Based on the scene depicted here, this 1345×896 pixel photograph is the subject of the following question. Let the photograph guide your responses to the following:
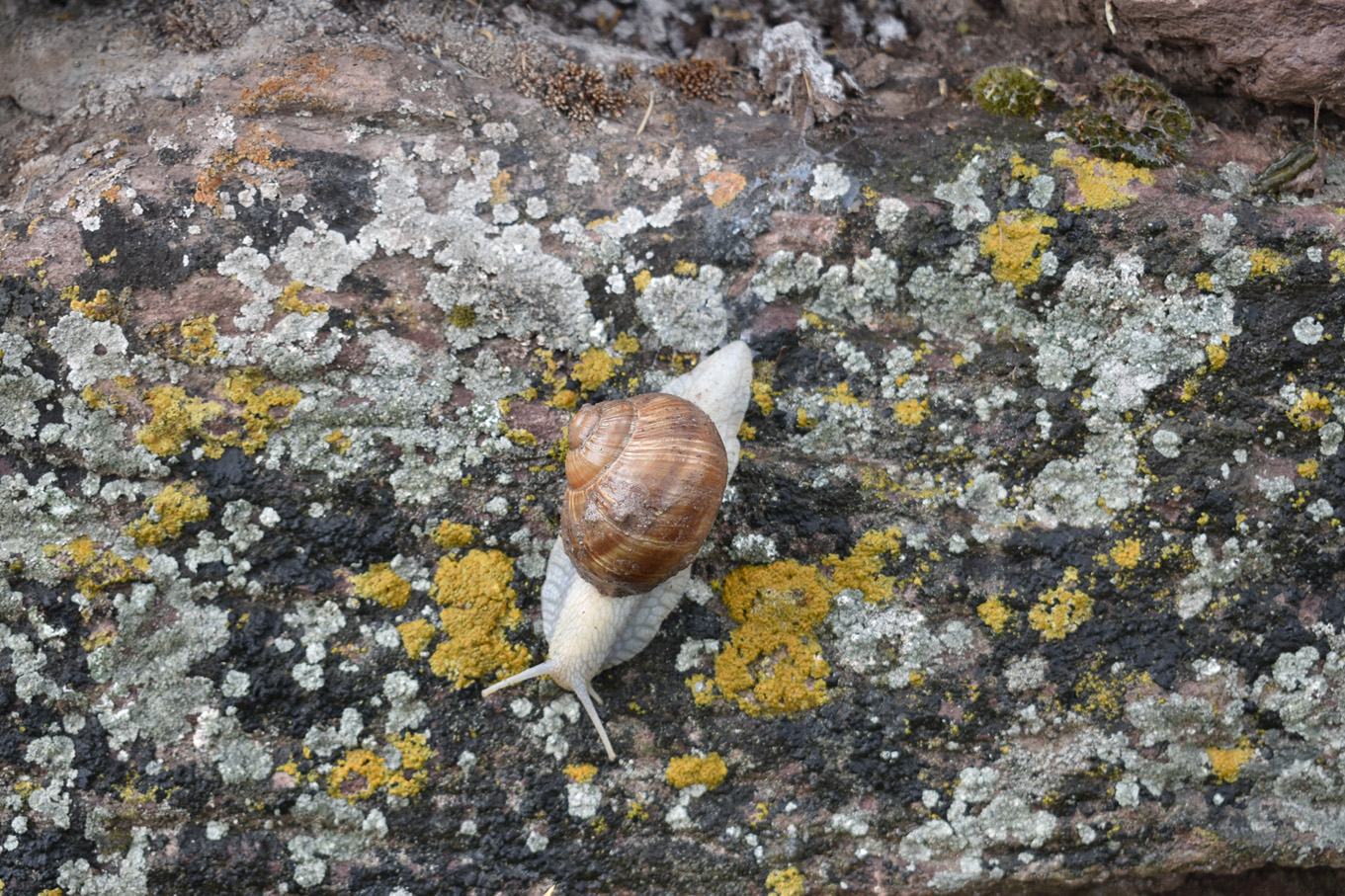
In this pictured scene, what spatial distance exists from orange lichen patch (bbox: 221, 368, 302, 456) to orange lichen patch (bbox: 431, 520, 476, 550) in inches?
23.0

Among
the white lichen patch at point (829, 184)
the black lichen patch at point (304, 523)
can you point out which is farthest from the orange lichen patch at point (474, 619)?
the white lichen patch at point (829, 184)

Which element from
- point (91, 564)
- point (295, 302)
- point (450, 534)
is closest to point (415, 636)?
point (450, 534)

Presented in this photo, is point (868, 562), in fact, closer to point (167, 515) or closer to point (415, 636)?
point (415, 636)

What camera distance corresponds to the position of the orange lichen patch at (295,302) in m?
2.74

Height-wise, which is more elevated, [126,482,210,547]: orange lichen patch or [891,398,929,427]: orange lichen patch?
[891,398,929,427]: orange lichen patch

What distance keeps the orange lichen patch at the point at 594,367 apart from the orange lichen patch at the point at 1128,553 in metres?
1.72

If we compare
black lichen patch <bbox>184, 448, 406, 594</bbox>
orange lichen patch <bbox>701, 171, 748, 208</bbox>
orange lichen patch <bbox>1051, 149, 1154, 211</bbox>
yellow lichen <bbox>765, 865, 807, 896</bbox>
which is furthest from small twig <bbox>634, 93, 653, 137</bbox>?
yellow lichen <bbox>765, 865, 807, 896</bbox>

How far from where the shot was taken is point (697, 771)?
2799 millimetres

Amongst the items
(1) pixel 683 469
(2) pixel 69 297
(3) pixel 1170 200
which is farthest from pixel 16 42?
(3) pixel 1170 200

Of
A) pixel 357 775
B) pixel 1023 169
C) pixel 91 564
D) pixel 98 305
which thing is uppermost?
pixel 1023 169

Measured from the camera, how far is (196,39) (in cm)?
291

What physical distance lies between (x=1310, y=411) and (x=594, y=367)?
7.59ft

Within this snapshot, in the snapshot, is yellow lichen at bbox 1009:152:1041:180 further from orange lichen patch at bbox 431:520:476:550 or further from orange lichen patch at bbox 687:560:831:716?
orange lichen patch at bbox 431:520:476:550

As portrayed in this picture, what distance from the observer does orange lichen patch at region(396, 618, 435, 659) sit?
277 cm
